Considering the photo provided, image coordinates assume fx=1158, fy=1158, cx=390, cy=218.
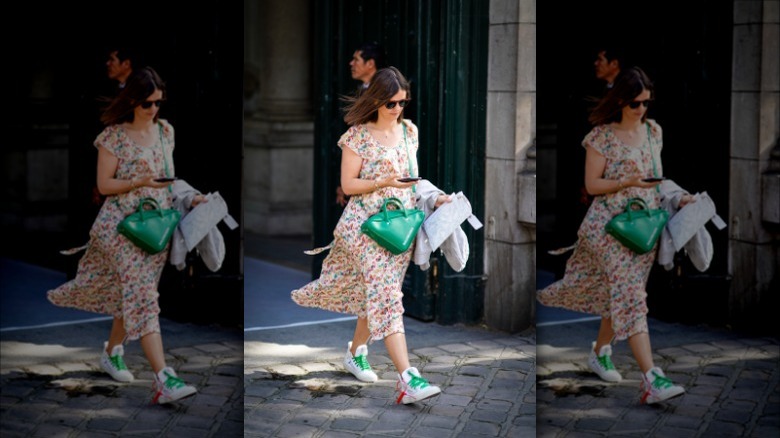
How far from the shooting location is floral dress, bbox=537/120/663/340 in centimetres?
398

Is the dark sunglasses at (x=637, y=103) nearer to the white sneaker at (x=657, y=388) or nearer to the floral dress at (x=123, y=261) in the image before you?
the white sneaker at (x=657, y=388)

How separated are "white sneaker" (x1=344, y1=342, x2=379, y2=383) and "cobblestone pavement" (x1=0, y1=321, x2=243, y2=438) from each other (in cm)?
83

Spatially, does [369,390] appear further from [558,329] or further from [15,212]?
[15,212]

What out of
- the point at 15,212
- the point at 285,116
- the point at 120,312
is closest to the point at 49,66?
the point at 15,212

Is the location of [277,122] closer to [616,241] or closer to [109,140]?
[109,140]

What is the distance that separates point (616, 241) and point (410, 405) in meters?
1.41

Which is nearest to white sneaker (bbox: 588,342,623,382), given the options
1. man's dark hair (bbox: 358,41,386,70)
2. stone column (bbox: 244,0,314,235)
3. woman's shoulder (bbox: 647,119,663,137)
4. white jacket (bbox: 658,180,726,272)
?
white jacket (bbox: 658,180,726,272)

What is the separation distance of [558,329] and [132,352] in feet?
5.15

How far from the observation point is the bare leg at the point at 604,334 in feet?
13.9

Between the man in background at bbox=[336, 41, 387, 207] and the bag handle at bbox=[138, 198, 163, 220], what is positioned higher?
the man in background at bbox=[336, 41, 387, 207]

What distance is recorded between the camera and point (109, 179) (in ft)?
12.9

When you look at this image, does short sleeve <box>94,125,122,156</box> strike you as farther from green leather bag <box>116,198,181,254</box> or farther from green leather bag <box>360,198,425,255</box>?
green leather bag <box>360,198,425,255</box>

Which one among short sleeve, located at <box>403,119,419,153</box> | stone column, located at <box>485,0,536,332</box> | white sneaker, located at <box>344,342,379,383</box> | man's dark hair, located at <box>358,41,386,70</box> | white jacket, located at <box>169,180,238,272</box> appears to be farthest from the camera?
white sneaker, located at <box>344,342,379,383</box>

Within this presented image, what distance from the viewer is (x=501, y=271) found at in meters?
5.02
